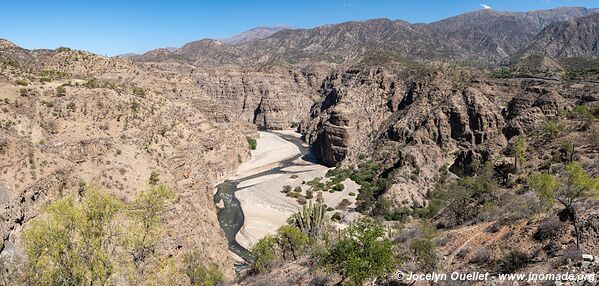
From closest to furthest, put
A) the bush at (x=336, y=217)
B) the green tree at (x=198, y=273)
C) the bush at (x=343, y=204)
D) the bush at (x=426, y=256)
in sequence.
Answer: the bush at (x=426, y=256) < the green tree at (x=198, y=273) < the bush at (x=336, y=217) < the bush at (x=343, y=204)

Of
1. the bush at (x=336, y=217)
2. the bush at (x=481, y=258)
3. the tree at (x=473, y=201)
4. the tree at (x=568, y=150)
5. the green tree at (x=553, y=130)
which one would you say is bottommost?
the bush at (x=336, y=217)

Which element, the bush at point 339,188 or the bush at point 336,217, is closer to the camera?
the bush at point 336,217

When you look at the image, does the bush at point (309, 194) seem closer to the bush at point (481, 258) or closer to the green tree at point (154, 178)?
the green tree at point (154, 178)

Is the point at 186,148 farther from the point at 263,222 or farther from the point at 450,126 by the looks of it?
the point at 450,126

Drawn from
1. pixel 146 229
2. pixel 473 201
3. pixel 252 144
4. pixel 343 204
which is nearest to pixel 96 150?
pixel 146 229

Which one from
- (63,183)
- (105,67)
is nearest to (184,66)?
(105,67)

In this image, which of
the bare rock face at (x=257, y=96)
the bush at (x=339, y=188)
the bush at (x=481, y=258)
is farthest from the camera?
the bare rock face at (x=257, y=96)

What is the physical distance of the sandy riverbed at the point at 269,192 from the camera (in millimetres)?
52406

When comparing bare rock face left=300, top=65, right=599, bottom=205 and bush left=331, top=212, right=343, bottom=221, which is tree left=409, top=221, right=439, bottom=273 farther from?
bush left=331, top=212, right=343, bottom=221

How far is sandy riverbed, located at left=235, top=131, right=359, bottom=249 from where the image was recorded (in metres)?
52.4

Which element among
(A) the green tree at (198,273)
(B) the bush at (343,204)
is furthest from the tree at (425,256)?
(B) the bush at (343,204)

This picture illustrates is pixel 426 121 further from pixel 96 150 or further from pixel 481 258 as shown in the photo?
pixel 481 258

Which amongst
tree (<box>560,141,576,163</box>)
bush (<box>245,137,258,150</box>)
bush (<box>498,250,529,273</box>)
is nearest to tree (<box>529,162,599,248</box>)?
bush (<box>498,250,529,273</box>)

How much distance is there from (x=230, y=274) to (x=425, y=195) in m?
31.4
